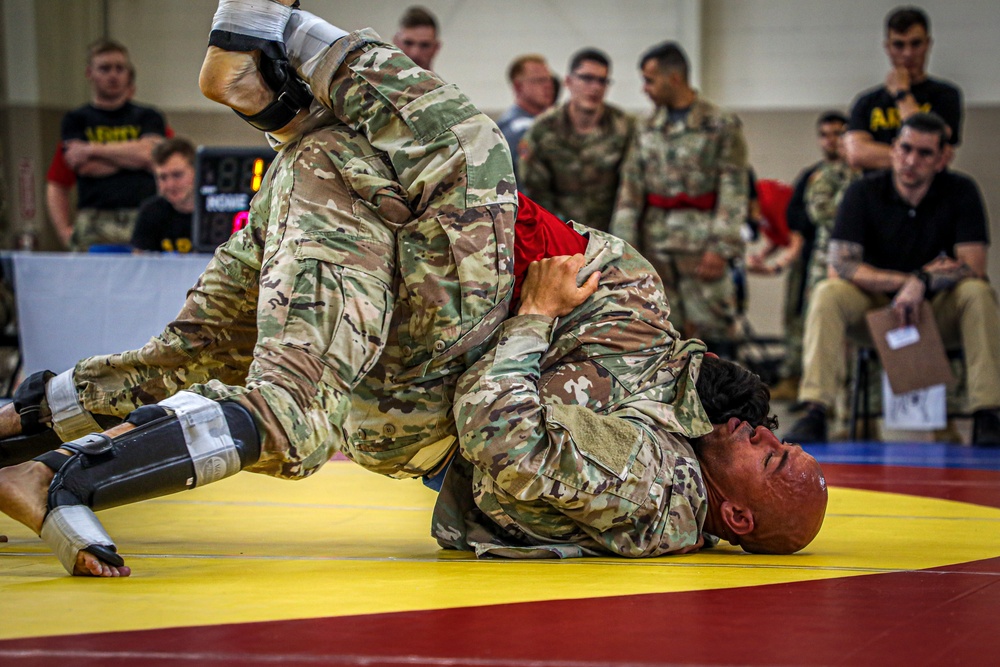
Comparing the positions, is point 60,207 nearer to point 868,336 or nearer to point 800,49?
point 868,336

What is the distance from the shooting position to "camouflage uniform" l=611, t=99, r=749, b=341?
639 cm

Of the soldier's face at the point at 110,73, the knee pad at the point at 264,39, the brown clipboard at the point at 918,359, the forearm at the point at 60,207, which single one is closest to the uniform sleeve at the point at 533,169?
the brown clipboard at the point at 918,359

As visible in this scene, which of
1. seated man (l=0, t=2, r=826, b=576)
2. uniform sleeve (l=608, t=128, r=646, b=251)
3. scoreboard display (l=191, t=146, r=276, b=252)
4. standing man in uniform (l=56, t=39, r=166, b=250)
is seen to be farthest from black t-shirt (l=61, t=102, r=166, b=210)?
seated man (l=0, t=2, r=826, b=576)

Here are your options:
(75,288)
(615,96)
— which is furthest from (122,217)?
(615,96)

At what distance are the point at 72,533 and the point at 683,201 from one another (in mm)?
4885

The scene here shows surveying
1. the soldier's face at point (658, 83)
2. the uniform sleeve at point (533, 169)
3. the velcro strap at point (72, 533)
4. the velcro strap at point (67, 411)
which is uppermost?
the soldier's face at point (658, 83)

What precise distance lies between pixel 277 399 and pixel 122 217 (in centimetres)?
525

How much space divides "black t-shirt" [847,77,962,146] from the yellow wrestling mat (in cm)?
328

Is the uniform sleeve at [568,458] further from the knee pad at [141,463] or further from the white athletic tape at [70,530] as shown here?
the white athletic tape at [70,530]

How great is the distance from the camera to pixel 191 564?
234 cm

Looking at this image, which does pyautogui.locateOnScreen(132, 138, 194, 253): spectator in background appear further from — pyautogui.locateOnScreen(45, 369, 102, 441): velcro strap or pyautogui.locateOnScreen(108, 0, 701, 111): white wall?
pyautogui.locateOnScreen(108, 0, 701, 111): white wall

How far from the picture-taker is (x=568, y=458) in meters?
2.33

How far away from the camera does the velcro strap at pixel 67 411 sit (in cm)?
258

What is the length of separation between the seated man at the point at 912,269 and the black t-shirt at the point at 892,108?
663 millimetres
